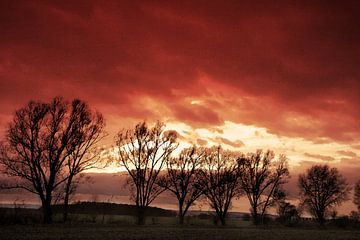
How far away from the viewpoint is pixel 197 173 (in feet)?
244

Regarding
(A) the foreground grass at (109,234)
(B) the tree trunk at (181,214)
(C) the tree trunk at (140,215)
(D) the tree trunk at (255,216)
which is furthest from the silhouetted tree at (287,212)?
(A) the foreground grass at (109,234)

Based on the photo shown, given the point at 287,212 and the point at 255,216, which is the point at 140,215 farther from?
the point at 287,212

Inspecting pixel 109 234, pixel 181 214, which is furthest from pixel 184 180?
pixel 109 234

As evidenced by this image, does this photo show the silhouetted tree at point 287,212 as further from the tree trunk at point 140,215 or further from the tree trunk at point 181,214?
the tree trunk at point 140,215

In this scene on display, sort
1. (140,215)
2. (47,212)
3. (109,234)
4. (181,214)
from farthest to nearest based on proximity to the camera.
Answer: (181,214), (140,215), (47,212), (109,234)

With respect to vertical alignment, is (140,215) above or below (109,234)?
above

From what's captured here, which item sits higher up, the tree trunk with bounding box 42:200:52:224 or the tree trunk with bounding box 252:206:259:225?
the tree trunk with bounding box 42:200:52:224

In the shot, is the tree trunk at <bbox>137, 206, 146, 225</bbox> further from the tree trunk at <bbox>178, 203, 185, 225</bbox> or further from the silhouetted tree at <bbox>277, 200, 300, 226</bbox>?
the silhouetted tree at <bbox>277, 200, 300, 226</bbox>

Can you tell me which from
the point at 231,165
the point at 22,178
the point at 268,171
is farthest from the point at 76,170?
the point at 268,171

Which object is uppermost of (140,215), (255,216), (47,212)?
(47,212)

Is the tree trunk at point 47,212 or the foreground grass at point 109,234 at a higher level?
the tree trunk at point 47,212

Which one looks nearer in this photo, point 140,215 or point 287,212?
point 140,215

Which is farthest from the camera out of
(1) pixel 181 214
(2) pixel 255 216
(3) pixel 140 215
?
(2) pixel 255 216

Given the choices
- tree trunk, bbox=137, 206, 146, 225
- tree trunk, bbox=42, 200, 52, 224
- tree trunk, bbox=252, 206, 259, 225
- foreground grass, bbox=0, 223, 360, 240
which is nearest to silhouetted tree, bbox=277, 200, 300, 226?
tree trunk, bbox=252, 206, 259, 225
